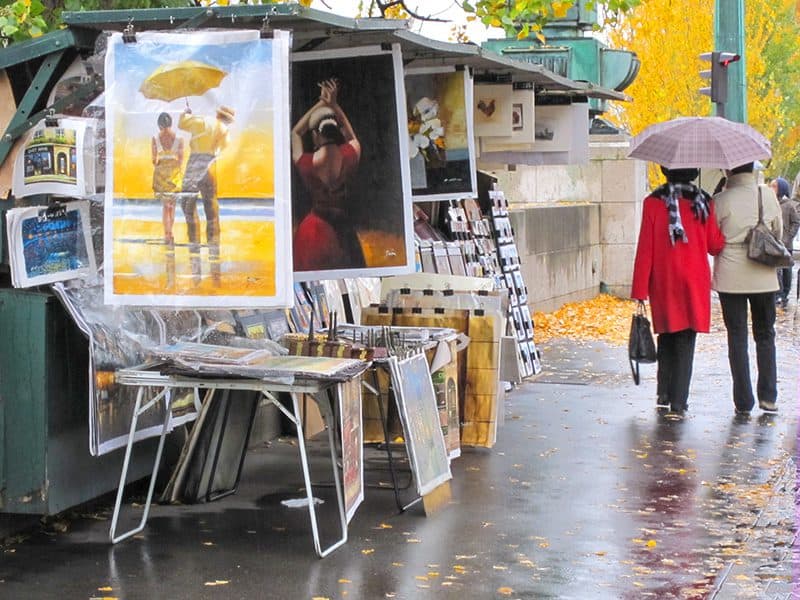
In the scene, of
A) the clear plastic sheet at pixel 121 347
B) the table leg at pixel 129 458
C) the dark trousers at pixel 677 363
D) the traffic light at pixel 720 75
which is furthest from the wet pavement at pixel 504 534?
the traffic light at pixel 720 75

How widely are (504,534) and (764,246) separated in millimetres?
4454

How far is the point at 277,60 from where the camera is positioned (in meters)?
6.28

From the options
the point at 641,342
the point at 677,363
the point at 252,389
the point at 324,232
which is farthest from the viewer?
the point at 641,342

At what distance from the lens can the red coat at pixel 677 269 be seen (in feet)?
35.9

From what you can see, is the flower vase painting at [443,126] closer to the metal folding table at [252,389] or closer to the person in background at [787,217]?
the metal folding table at [252,389]

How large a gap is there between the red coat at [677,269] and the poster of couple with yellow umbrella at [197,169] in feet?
17.2

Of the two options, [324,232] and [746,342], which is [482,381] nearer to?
[324,232]

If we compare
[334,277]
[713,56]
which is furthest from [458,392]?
[713,56]

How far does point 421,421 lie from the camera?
7574 mm

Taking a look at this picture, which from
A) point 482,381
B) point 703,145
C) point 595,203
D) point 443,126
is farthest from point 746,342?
point 595,203

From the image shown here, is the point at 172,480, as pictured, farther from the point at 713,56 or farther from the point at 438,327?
the point at 713,56

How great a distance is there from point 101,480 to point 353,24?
8.29ft

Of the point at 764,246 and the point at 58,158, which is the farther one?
the point at 764,246

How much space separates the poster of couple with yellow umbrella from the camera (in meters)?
6.25
